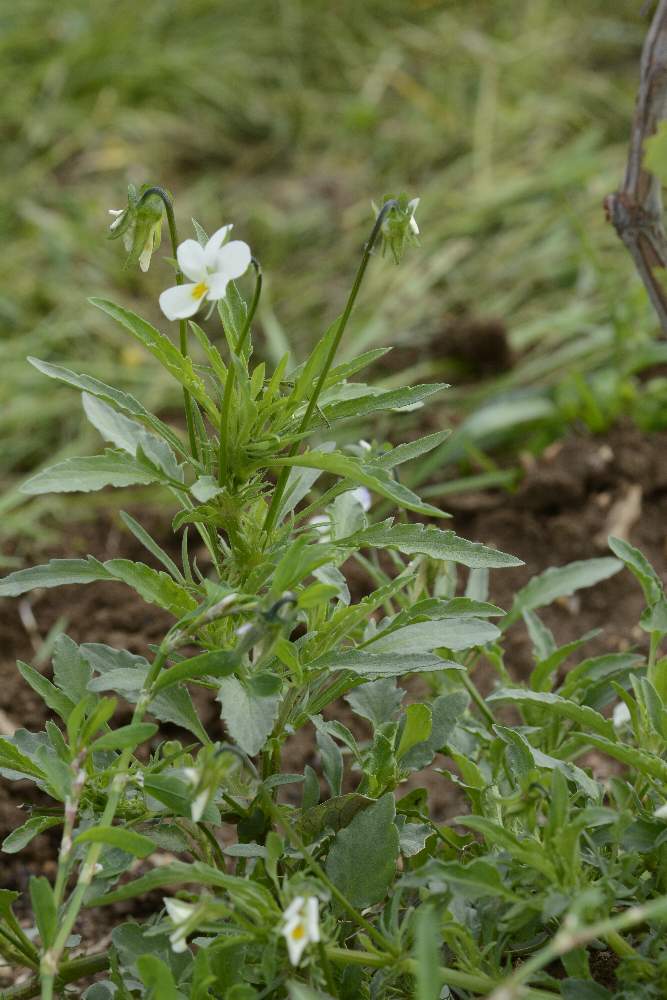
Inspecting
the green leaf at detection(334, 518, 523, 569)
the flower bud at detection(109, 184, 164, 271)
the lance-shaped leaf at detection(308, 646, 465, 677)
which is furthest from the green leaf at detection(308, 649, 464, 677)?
the flower bud at detection(109, 184, 164, 271)

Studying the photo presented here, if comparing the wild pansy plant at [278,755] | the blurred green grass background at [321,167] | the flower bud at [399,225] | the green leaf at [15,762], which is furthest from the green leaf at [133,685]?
the blurred green grass background at [321,167]

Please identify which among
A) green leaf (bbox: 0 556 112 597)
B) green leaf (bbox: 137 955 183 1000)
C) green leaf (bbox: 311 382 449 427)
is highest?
green leaf (bbox: 311 382 449 427)

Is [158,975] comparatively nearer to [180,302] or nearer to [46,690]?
[46,690]

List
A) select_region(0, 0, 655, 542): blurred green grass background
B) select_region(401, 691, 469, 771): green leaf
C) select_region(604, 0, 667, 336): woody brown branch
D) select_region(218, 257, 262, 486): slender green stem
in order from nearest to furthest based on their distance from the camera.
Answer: select_region(218, 257, 262, 486): slender green stem
select_region(401, 691, 469, 771): green leaf
select_region(604, 0, 667, 336): woody brown branch
select_region(0, 0, 655, 542): blurred green grass background

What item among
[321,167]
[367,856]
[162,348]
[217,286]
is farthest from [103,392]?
[321,167]

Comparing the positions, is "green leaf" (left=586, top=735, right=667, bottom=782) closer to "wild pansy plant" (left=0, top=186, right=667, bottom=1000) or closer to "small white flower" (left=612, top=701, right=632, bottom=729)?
"wild pansy plant" (left=0, top=186, right=667, bottom=1000)
